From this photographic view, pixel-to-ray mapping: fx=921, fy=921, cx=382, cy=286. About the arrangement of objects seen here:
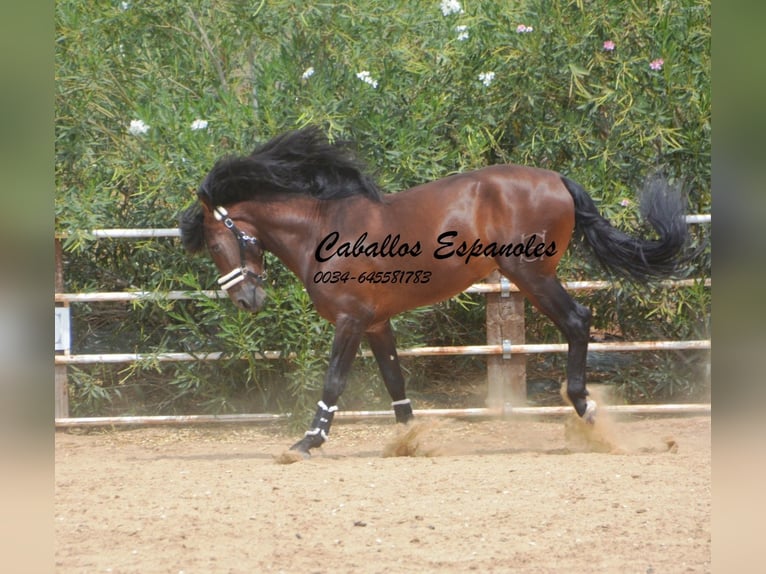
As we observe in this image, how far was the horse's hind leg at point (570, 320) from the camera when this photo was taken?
5.49 metres

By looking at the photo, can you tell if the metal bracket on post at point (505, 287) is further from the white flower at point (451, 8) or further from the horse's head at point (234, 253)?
the white flower at point (451, 8)

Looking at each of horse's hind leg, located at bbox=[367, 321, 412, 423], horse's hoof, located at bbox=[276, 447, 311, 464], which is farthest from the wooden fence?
horse's hoof, located at bbox=[276, 447, 311, 464]

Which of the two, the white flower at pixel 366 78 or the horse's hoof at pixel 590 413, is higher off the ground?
the white flower at pixel 366 78

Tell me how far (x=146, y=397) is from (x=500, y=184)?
11.3 feet

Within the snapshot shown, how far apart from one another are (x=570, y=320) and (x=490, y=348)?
Result: 116cm

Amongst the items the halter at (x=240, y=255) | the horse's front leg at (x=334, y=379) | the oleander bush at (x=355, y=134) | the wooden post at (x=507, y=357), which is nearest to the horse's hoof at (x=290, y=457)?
the horse's front leg at (x=334, y=379)

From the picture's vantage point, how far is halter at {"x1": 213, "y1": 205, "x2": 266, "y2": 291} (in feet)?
18.0

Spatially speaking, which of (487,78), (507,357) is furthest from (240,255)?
(487,78)

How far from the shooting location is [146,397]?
730 centimetres

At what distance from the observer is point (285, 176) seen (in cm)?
565

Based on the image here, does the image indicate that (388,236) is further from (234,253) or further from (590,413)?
(590,413)

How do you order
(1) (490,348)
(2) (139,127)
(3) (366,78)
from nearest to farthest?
(1) (490,348) < (2) (139,127) < (3) (366,78)

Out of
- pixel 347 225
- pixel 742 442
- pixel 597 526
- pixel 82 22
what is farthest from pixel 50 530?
pixel 82 22

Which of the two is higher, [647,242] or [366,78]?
[366,78]
